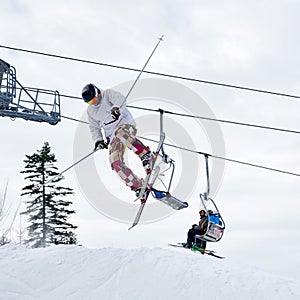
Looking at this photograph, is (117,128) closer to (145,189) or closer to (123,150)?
(123,150)

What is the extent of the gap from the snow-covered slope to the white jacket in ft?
7.14

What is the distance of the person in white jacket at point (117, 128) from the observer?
936 cm

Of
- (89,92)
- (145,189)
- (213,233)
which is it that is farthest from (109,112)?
(213,233)

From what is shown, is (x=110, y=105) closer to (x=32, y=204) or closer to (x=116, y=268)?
(x=116, y=268)

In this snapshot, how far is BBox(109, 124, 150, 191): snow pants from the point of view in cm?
939

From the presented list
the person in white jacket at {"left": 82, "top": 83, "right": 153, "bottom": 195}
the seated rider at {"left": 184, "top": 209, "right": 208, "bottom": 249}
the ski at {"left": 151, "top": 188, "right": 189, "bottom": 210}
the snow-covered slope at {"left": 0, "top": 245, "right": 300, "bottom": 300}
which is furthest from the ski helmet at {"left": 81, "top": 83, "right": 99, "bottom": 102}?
the seated rider at {"left": 184, "top": 209, "right": 208, "bottom": 249}

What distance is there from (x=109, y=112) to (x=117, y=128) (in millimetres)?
361

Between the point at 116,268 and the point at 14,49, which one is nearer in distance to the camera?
the point at 116,268

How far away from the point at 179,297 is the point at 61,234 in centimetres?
2273

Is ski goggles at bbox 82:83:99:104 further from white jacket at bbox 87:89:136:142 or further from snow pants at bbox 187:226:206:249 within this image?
snow pants at bbox 187:226:206:249

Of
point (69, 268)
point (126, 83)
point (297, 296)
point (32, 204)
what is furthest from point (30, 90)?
point (32, 204)

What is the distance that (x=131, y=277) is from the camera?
25.8ft

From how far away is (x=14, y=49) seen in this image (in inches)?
468

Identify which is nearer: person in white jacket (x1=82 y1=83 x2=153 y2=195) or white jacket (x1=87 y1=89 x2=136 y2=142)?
person in white jacket (x1=82 y1=83 x2=153 y2=195)
